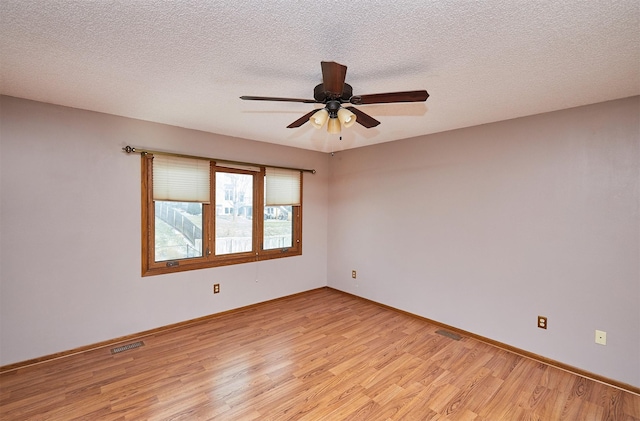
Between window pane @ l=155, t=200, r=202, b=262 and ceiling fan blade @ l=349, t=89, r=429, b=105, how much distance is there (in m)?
2.57

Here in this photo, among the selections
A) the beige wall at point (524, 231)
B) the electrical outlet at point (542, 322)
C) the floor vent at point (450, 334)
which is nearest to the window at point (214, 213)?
the beige wall at point (524, 231)

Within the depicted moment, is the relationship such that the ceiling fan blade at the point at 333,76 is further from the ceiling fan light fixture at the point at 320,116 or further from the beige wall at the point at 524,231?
the beige wall at the point at 524,231

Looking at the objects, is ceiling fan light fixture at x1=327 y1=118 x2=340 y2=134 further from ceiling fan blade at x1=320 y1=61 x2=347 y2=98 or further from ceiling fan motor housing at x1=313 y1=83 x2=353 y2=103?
ceiling fan blade at x1=320 y1=61 x2=347 y2=98

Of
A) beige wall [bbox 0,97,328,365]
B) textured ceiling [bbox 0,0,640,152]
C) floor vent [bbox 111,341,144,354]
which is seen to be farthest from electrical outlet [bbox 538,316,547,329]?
floor vent [bbox 111,341,144,354]

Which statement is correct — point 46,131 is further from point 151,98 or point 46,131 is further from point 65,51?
point 65,51

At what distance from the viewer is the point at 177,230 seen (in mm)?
3484

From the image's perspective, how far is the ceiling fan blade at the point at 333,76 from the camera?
155 centimetres

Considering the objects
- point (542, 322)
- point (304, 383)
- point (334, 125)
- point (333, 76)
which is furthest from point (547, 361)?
point (333, 76)

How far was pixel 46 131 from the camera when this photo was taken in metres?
2.66

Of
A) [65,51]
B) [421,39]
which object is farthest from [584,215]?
[65,51]

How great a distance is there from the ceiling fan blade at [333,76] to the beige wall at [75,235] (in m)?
2.41

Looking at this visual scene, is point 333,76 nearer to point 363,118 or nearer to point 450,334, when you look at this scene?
point 363,118

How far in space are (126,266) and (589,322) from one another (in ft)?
14.7

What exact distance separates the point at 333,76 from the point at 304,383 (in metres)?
2.32
